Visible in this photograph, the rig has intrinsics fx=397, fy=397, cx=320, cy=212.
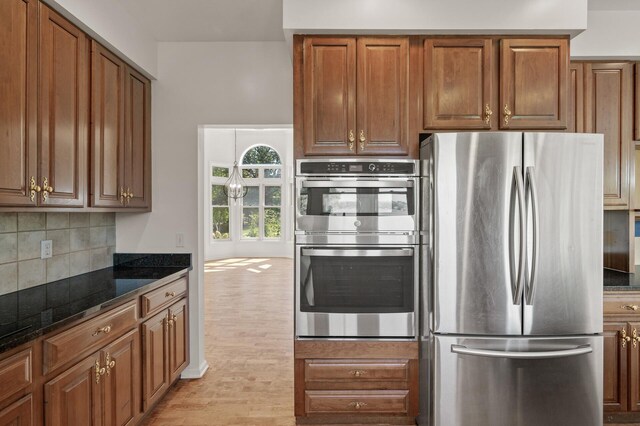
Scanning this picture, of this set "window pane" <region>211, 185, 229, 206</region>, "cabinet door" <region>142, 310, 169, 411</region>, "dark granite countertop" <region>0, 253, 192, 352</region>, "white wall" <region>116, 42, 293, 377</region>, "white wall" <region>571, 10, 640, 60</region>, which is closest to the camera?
"dark granite countertop" <region>0, 253, 192, 352</region>

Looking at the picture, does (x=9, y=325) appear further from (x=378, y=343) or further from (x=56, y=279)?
(x=378, y=343)

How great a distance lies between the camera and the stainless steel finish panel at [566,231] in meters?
2.16

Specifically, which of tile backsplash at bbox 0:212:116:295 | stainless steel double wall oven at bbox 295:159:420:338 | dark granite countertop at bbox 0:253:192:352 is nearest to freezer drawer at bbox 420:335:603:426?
stainless steel double wall oven at bbox 295:159:420:338

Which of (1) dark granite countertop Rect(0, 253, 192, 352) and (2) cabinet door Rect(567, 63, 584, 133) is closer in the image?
(1) dark granite countertop Rect(0, 253, 192, 352)

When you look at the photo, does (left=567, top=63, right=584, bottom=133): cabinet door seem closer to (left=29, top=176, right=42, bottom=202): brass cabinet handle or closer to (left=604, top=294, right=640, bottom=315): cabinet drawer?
(left=604, top=294, right=640, bottom=315): cabinet drawer

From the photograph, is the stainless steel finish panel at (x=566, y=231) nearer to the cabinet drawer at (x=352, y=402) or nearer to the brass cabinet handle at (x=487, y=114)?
the brass cabinet handle at (x=487, y=114)

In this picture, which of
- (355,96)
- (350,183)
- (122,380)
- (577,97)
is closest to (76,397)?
(122,380)

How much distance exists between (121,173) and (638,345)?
359cm

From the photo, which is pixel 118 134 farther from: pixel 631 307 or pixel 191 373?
→ pixel 631 307

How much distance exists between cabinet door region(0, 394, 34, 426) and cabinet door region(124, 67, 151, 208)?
1604 millimetres

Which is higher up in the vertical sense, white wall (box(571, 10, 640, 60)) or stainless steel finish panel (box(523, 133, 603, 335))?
white wall (box(571, 10, 640, 60))

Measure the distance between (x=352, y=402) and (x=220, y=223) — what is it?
28.9ft

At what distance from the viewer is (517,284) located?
7.02ft

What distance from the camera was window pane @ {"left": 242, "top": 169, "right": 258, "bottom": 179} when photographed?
35.9 ft
